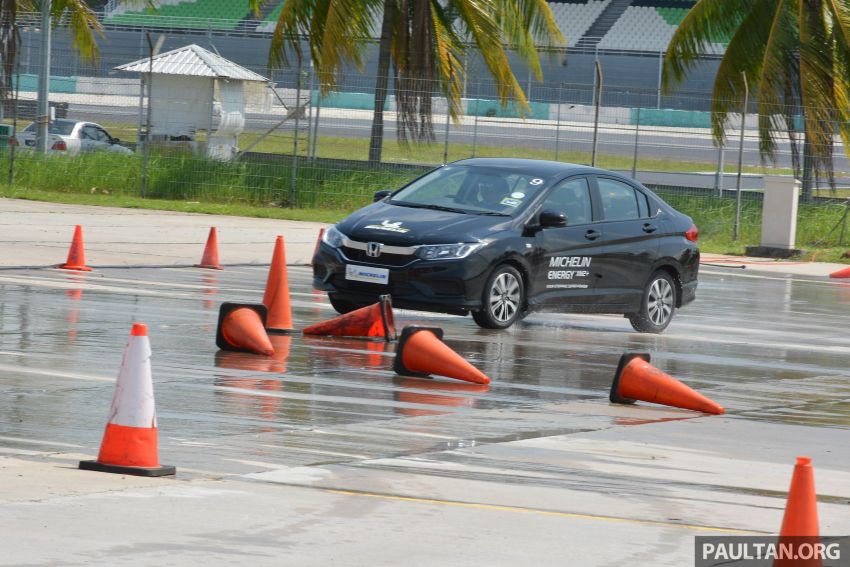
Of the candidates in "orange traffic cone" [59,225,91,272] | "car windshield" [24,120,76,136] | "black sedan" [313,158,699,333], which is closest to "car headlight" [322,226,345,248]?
"black sedan" [313,158,699,333]

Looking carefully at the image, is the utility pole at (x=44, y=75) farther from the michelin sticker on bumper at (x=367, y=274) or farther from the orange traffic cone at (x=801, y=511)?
the orange traffic cone at (x=801, y=511)

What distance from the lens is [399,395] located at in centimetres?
1051

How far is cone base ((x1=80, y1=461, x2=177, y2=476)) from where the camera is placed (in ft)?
24.1

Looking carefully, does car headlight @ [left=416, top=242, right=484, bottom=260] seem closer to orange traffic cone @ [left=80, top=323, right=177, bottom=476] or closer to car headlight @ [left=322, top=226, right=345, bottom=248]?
car headlight @ [left=322, top=226, right=345, bottom=248]

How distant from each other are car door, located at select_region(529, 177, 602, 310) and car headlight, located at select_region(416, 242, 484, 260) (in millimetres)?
913

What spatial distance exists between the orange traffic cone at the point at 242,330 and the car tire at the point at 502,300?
275cm

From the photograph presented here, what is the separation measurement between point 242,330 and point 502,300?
10.7 feet

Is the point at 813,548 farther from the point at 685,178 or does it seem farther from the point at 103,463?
the point at 685,178

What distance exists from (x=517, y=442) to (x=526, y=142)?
34.7m

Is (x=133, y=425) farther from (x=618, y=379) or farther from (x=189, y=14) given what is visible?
(x=189, y=14)

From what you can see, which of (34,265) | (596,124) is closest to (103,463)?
(34,265)

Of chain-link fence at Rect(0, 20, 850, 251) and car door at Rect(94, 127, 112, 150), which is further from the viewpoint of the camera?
car door at Rect(94, 127, 112, 150)

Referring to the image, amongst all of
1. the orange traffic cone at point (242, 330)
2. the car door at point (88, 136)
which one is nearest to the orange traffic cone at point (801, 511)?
the orange traffic cone at point (242, 330)

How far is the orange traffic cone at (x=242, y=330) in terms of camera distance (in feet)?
39.7
